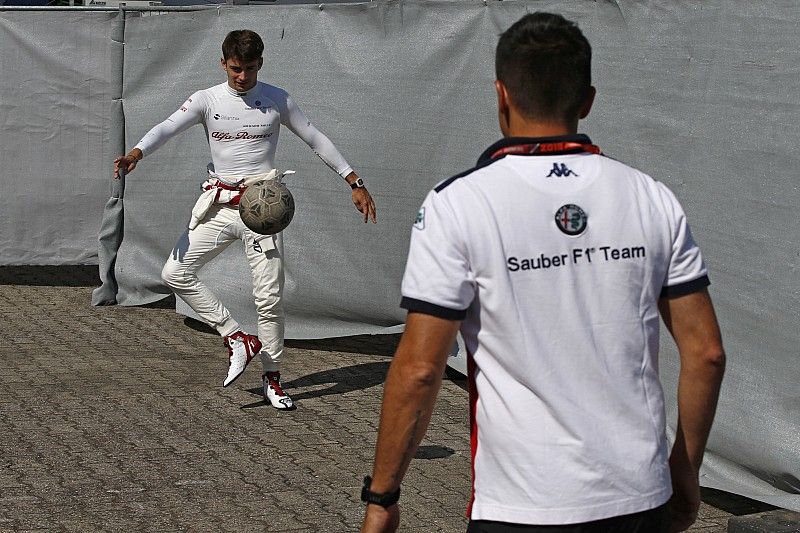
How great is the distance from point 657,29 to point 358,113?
9.82 feet

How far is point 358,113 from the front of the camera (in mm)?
9219

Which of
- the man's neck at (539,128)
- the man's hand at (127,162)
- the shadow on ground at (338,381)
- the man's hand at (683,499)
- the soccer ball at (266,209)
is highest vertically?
the man's neck at (539,128)

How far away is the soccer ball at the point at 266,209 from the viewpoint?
764 cm

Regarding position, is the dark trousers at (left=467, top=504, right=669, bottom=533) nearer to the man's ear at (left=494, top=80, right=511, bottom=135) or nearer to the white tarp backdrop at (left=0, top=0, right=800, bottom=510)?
the man's ear at (left=494, top=80, right=511, bottom=135)

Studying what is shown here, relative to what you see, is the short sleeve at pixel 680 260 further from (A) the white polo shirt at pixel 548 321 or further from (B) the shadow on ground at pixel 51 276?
(B) the shadow on ground at pixel 51 276

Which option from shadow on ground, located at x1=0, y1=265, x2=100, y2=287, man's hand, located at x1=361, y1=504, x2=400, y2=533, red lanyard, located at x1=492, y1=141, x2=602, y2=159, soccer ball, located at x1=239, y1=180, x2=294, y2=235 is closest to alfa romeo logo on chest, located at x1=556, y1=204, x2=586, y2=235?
red lanyard, located at x1=492, y1=141, x2=602, y2=159

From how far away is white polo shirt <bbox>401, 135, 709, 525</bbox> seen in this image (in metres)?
2.80

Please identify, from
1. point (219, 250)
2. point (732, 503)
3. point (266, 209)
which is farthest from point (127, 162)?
point (732, 503)

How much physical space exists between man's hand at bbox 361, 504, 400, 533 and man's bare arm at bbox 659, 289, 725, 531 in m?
0.64

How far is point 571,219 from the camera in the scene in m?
2.85

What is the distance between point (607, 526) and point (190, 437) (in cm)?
474

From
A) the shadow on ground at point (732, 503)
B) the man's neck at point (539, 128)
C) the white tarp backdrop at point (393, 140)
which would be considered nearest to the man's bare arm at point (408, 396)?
the man's neck at point (539, 128)

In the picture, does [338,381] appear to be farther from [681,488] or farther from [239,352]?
[681,488]

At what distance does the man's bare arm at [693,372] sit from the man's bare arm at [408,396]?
533 millimetres
